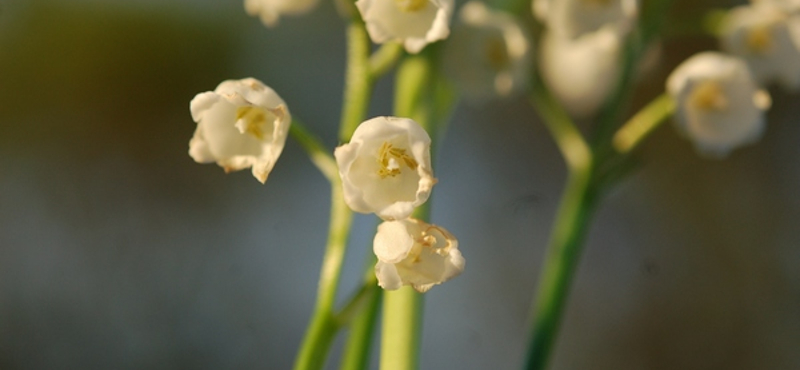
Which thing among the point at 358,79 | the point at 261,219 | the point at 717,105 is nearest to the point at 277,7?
the point at 358,79

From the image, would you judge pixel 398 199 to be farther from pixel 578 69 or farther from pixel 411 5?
pixel 578 69

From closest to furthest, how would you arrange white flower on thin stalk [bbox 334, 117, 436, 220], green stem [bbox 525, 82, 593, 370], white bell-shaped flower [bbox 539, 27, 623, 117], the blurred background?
1. white flower on thin stalk [bbox 334, 117, 436, 220]
2. green stem [bbox 525, 82, 593, 370]
3. white bell-shaped flower [bbox 539, 27, 623, 117]
4. the blurred background

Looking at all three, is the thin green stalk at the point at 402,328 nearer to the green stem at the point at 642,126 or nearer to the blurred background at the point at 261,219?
the green stem at the point at 642,126

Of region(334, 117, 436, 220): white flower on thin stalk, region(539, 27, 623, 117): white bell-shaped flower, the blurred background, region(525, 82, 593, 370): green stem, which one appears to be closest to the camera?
region(334, 117, 436, 220): white flower on thin stalk

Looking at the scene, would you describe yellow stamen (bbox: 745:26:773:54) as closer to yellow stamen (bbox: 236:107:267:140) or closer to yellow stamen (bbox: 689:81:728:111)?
yellow stamen (bbox: 689:81:728:111)

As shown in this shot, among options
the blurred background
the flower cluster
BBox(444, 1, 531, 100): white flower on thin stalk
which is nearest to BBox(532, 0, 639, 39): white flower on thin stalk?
BBox(444, 1, 531, 100): white flower on thin stalk

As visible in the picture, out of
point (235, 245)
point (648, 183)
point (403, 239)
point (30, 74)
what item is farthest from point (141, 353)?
point (403, 239)

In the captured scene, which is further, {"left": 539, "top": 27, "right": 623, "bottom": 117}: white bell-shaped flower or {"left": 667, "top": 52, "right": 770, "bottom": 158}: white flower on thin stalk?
{"left": 539, "top": 27, "right": 623, "bottom": 117}: white bell-shaped flower
